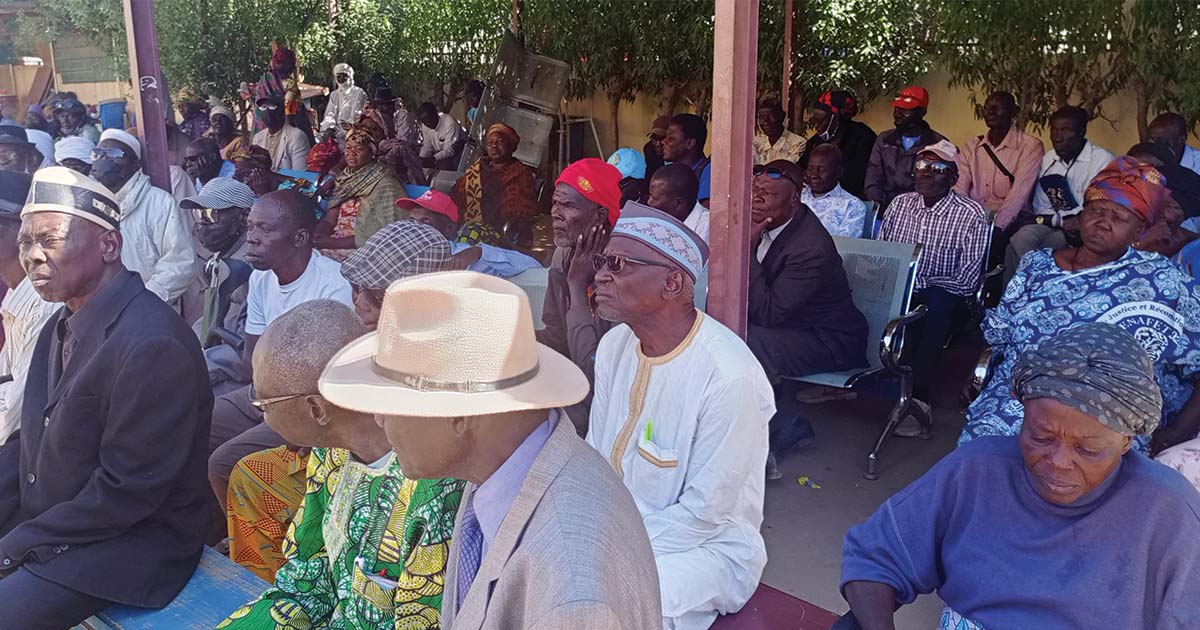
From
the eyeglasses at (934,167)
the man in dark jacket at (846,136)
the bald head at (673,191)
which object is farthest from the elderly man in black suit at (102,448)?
the man in dark jacket at (846,136)

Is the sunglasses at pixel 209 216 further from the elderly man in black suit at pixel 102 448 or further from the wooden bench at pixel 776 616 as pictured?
the wooden bench at pixel 776 616

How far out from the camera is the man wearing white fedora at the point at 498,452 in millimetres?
1453

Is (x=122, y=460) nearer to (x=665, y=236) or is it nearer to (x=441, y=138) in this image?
(x=665, y=236)

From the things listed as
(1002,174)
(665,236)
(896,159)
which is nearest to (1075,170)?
(1002,174)

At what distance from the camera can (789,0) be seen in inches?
324

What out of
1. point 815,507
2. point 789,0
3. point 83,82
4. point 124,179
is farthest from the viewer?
point 83,82

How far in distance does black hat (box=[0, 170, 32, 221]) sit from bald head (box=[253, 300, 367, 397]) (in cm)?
200

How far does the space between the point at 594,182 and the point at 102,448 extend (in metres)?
2.30

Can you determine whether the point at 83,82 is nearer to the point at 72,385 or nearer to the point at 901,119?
the point at 901,119

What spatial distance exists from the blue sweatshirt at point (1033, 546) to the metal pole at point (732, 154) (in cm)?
111

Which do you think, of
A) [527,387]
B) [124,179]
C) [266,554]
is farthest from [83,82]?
[527,387]

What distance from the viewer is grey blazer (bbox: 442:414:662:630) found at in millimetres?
1375

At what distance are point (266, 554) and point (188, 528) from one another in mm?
367

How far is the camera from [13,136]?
7.13 metres
